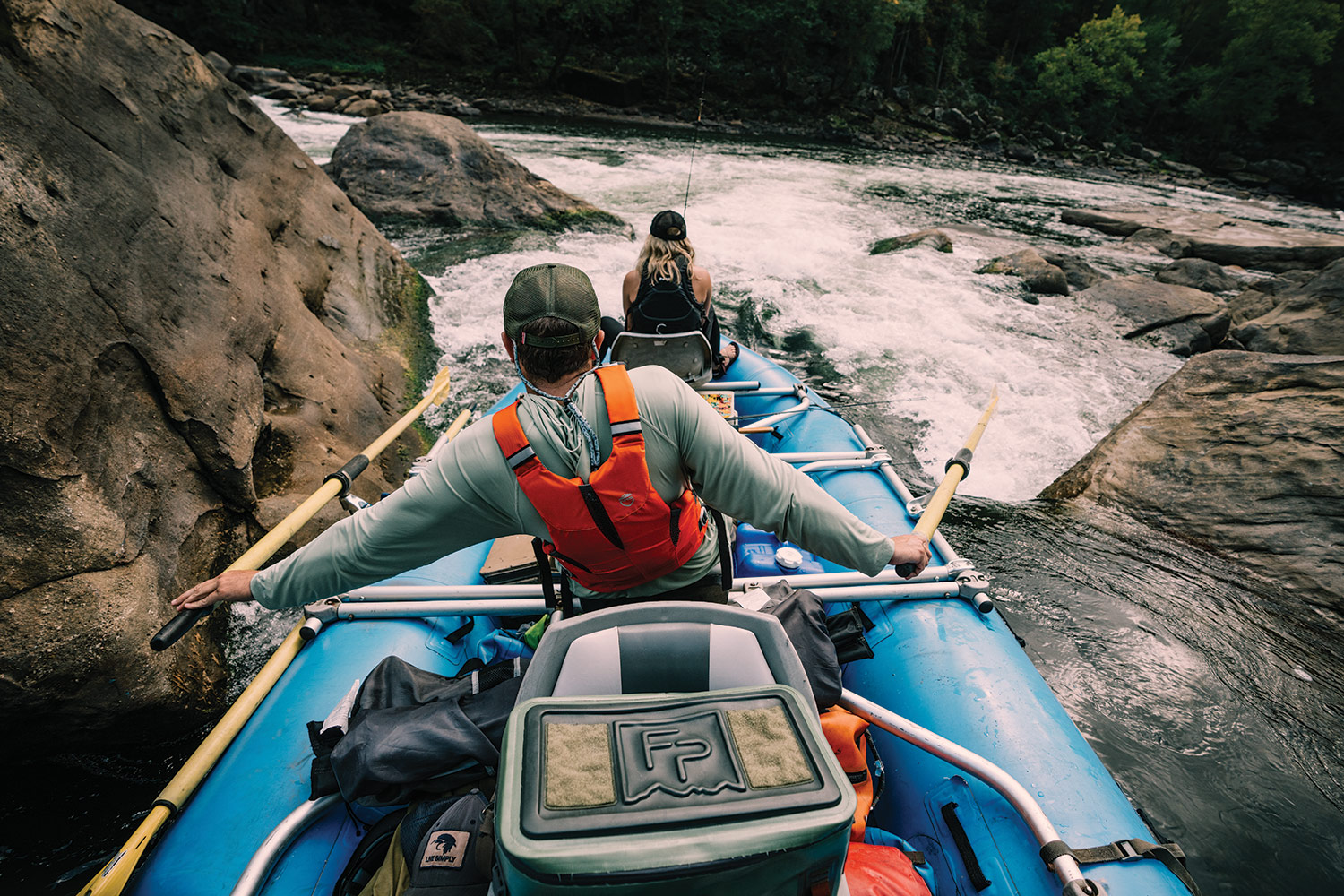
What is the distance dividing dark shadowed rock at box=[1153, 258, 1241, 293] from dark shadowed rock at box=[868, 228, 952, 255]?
322cm

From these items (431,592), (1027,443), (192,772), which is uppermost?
(431,592)

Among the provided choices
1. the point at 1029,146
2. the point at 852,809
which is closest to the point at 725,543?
the point at 852,809

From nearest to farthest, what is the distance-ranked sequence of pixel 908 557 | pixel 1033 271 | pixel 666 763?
pixel 666 763 → pixel 908 557 → pixel 1033 271

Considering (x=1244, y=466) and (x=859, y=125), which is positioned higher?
(x=859, y=125)

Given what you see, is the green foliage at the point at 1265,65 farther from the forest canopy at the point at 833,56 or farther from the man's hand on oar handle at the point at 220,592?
the man's hand on oar handle at the point at 220,592

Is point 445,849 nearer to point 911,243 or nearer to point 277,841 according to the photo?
point 277,841

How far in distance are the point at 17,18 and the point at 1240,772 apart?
20.2 ft

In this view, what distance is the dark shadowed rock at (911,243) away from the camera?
365 inches

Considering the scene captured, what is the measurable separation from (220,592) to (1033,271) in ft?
31.2

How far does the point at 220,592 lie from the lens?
4.83ft

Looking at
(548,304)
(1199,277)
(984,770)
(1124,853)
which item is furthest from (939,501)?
(1199,277)

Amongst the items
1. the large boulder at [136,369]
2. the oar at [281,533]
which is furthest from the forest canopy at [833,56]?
the oar at [281,533]

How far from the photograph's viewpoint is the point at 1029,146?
2402 centimetres

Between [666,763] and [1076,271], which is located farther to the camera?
[1076,271]
